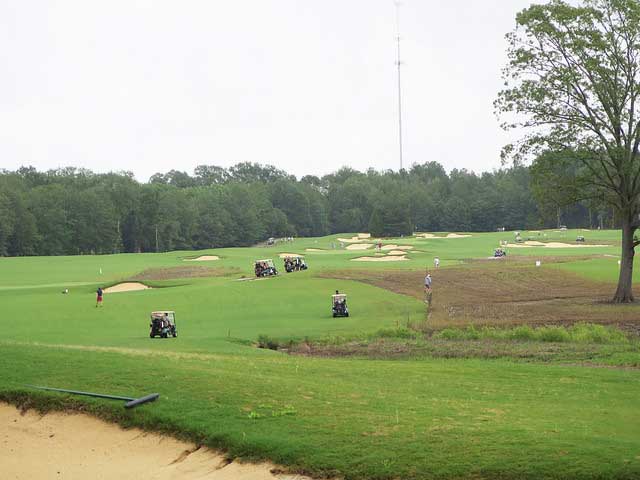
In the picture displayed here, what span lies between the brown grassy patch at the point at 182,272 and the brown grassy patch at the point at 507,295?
15.8 m

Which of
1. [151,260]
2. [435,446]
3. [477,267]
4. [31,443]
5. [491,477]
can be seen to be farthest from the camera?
[151,260]

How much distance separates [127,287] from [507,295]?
85.5 ft

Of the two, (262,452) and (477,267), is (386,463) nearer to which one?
(262,452)

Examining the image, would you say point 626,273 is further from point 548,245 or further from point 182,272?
point 548,245

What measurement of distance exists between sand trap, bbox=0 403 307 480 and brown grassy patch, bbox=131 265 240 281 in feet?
169

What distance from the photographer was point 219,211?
15562 centimetres

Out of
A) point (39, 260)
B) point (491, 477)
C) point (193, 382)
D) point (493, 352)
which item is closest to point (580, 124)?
point (493, 352)

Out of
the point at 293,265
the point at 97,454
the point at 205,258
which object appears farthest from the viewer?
the point at 205,258

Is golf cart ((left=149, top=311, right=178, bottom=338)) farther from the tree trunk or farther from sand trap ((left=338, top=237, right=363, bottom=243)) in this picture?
sand trap ((left=338, top=237, right=363, bottom=243))

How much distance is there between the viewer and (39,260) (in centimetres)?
9094

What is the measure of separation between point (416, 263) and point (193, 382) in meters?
58.3

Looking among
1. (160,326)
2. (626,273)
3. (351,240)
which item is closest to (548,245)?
(351,240)

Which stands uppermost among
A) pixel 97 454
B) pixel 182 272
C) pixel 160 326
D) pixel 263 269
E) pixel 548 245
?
pixel 263 269

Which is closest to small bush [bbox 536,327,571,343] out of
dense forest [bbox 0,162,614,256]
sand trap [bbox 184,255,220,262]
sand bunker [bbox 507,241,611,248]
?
sand trap [bbox 184,255,220,262]
